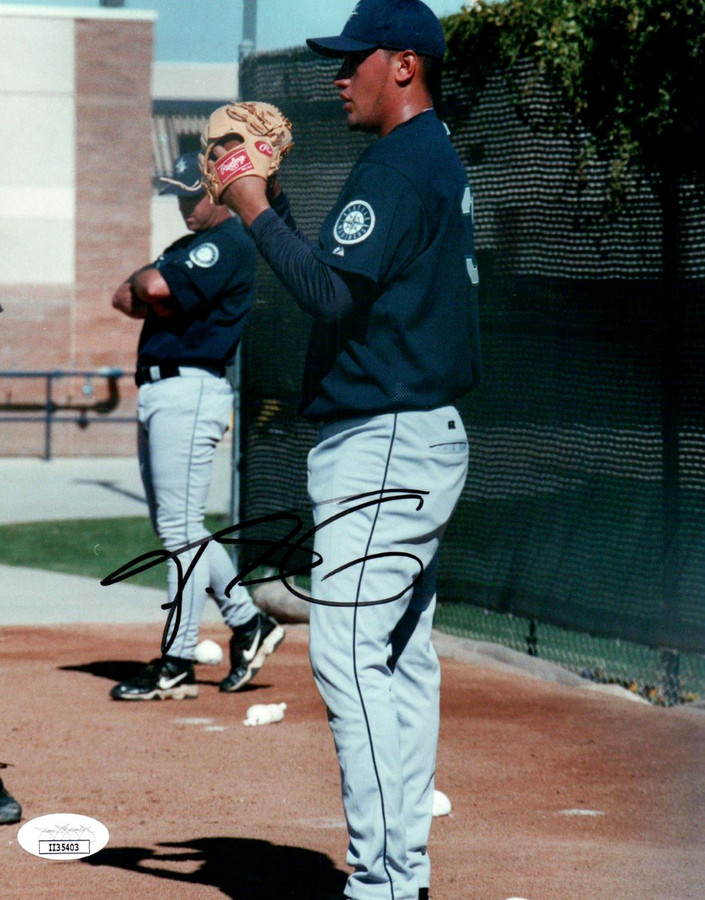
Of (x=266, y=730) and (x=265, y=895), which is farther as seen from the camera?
(x=266, y=730)

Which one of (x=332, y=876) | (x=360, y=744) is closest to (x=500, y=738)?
(x=332, y=876)

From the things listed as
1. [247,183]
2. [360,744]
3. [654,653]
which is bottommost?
[654,653]

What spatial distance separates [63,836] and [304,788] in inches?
42.1

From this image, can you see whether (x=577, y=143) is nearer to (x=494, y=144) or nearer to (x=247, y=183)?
(x=494, y=144)

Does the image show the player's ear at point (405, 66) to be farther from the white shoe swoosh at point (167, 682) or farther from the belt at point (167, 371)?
the white shoe swoosh at point (167, 682)

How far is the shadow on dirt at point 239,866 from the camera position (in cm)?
313

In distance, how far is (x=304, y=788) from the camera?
3996 mm

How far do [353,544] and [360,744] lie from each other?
15.3 inches

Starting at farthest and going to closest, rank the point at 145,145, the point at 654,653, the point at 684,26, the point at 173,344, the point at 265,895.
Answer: the point at 145,145 < the point at 654,653 < the point at 684,26 < the point at 173,344 < the point at 265,895

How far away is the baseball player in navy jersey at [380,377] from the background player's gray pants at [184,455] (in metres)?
1.85

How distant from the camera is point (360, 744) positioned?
8.82 feet

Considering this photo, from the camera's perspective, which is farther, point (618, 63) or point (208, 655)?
point (208, 655)

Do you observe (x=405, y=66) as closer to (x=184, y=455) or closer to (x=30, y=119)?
(x=184, y=455)

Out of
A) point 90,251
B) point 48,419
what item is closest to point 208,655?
point 90,251
